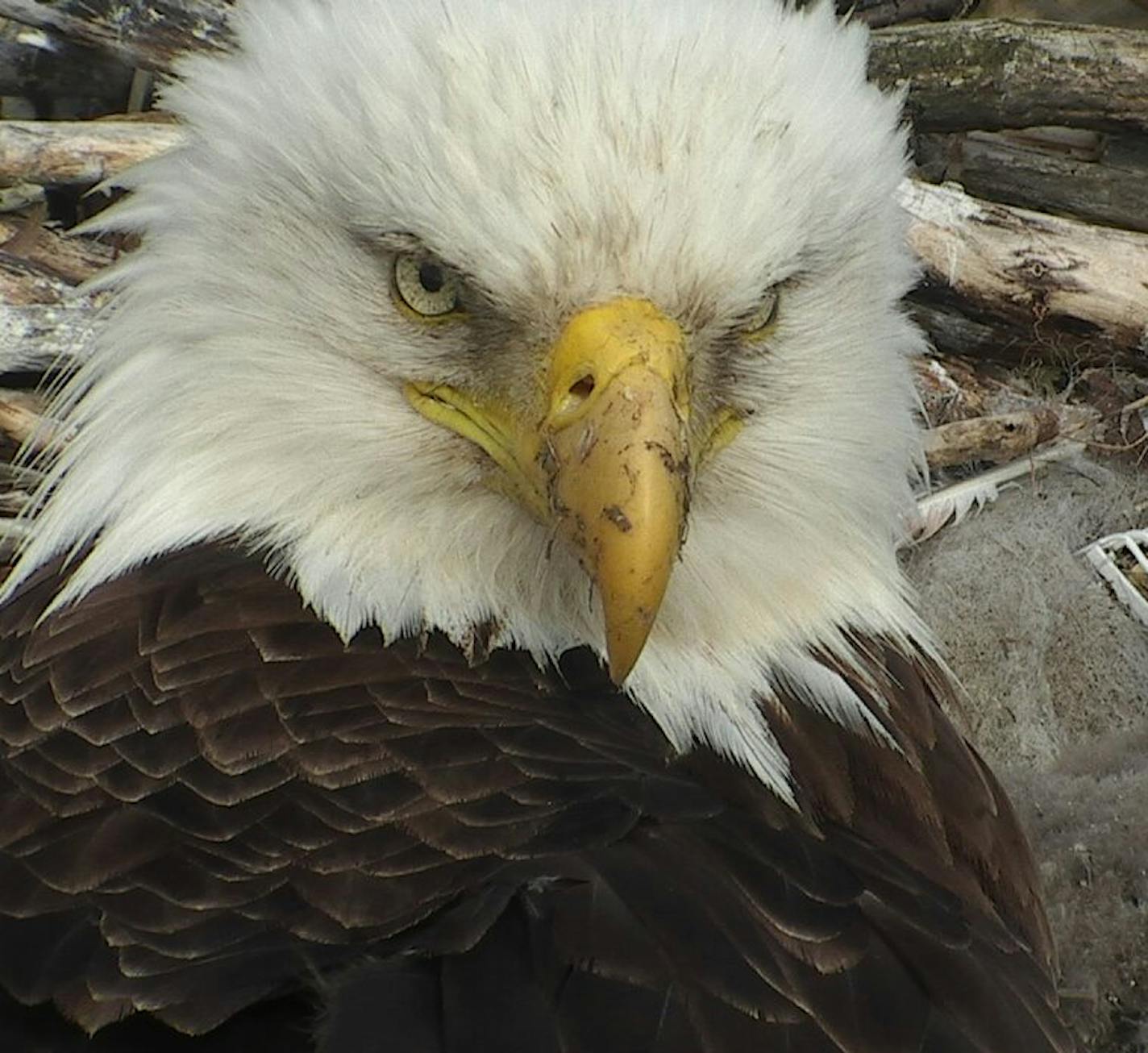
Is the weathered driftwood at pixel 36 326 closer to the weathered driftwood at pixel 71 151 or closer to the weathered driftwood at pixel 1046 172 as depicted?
the weathered driftwood at pixel 71 151

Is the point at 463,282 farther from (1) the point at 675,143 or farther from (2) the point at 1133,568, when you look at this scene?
(2) the point at 1133,568

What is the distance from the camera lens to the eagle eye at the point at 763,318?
79.6 inches

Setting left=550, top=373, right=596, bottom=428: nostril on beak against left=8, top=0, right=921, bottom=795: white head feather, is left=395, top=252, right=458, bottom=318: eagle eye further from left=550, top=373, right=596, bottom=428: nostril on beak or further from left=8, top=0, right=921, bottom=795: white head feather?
left=550, top=373, right=596, bottom=428: nostril on beak

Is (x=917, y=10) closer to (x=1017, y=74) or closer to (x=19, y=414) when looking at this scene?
(x=1017, y=74)

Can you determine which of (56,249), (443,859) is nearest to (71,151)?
(56,249)

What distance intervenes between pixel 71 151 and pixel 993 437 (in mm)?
1936

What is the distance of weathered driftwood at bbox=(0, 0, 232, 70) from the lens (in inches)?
153

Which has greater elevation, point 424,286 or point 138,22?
point 424,286

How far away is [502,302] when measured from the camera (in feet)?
6.31

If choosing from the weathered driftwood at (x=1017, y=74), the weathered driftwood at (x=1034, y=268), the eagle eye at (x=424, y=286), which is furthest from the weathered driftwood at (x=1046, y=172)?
the eagle eye at (x=424, y=286)

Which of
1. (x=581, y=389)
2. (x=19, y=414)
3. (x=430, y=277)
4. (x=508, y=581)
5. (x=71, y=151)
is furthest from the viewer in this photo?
(x=71, y=151)

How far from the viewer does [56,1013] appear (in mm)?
1536

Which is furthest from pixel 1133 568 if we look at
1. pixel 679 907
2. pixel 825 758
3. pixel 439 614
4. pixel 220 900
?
pixel 220 900

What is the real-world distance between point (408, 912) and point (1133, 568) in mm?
2416
